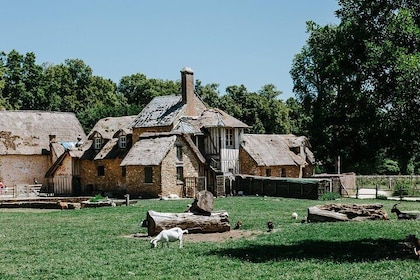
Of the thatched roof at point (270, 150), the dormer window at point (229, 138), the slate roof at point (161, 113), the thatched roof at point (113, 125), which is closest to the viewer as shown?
the dormer window at point (229, 138)

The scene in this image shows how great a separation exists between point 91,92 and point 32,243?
72824mm

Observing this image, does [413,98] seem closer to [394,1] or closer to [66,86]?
[394,1]

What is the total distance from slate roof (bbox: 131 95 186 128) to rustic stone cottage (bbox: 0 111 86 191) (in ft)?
32.4

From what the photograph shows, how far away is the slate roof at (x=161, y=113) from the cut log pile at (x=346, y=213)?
91.6 feet

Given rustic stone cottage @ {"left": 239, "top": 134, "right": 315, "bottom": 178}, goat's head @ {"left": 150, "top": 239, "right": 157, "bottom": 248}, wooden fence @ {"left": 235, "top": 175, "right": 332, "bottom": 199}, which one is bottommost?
goat's head @ {"left": 150, "top": 239, "right": 157, "bottom": 248}

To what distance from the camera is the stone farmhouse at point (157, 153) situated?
47.5 meters

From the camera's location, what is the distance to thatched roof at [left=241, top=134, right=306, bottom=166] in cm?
5584

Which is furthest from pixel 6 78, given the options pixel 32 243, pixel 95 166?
pixel 32 243

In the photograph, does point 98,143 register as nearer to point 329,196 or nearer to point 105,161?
point 105,161

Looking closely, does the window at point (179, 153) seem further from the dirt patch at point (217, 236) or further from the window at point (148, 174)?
the dirt patch at point (217, 236)

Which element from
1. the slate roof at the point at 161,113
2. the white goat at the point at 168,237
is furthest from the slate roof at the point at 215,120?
the white goat at the point at 168,237

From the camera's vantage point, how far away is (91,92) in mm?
91375

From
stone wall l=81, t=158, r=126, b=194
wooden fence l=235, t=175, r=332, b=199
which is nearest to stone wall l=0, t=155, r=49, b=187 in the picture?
stone wall l=81, t=158, r=126, b=194

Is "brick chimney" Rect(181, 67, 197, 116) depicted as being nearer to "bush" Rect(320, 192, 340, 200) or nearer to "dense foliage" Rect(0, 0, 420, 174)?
"bush" Rect(320, 192, 340, 200)
